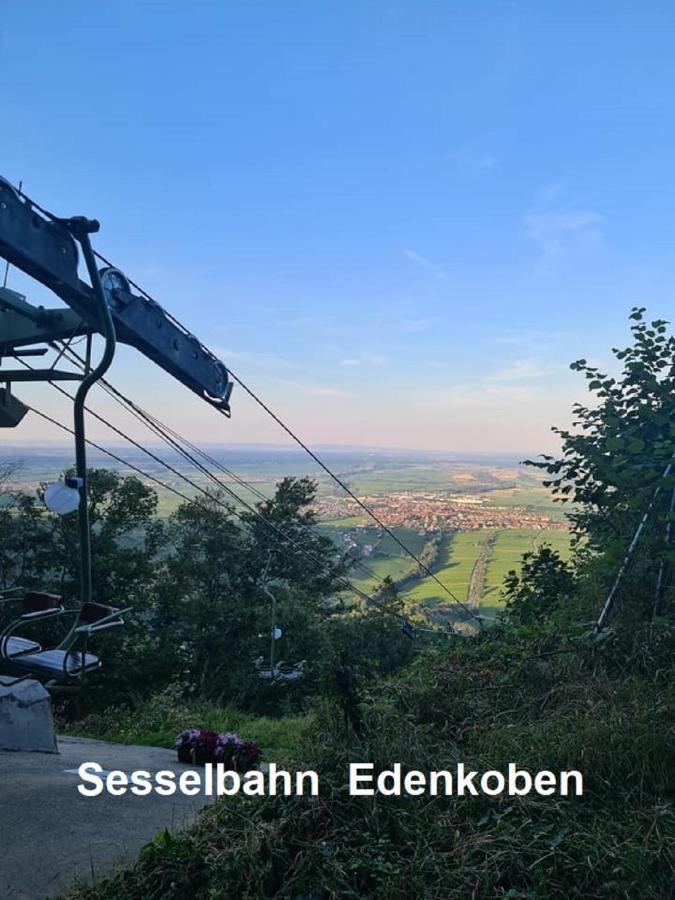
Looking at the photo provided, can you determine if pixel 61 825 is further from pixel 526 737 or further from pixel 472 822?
pixel 526 737

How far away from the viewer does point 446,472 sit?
51562 millimetres

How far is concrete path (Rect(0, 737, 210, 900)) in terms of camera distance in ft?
10.0

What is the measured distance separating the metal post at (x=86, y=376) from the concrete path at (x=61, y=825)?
1312 millimetres

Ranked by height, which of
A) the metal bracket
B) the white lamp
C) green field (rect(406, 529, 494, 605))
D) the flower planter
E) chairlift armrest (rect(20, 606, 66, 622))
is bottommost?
green field (rect(406, 529, 494, 605))

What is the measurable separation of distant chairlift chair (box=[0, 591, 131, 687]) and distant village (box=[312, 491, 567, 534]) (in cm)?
1981

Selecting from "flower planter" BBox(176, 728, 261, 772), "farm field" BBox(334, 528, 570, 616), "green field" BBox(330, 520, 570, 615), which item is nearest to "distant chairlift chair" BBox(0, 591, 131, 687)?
"flower planter" BBox(176, 728, 261, 772)

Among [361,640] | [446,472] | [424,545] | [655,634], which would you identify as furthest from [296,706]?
[446,472]

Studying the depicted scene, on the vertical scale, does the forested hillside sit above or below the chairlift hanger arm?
below

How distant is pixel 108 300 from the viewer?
12.2 feet

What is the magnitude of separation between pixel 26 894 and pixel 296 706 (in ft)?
49.3

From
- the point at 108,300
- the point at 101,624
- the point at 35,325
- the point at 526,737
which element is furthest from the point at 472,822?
the point at 35,325

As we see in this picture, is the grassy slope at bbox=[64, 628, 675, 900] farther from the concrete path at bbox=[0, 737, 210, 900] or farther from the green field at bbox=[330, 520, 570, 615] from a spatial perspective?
the green field at bbox=[330, 520, 570, 615]

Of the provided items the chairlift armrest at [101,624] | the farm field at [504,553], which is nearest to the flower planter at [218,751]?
the chairlift armrest at [101,624]

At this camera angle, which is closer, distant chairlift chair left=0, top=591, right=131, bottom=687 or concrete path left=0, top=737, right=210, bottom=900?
concrete path left=0, top=737, right=210, bottom=900
